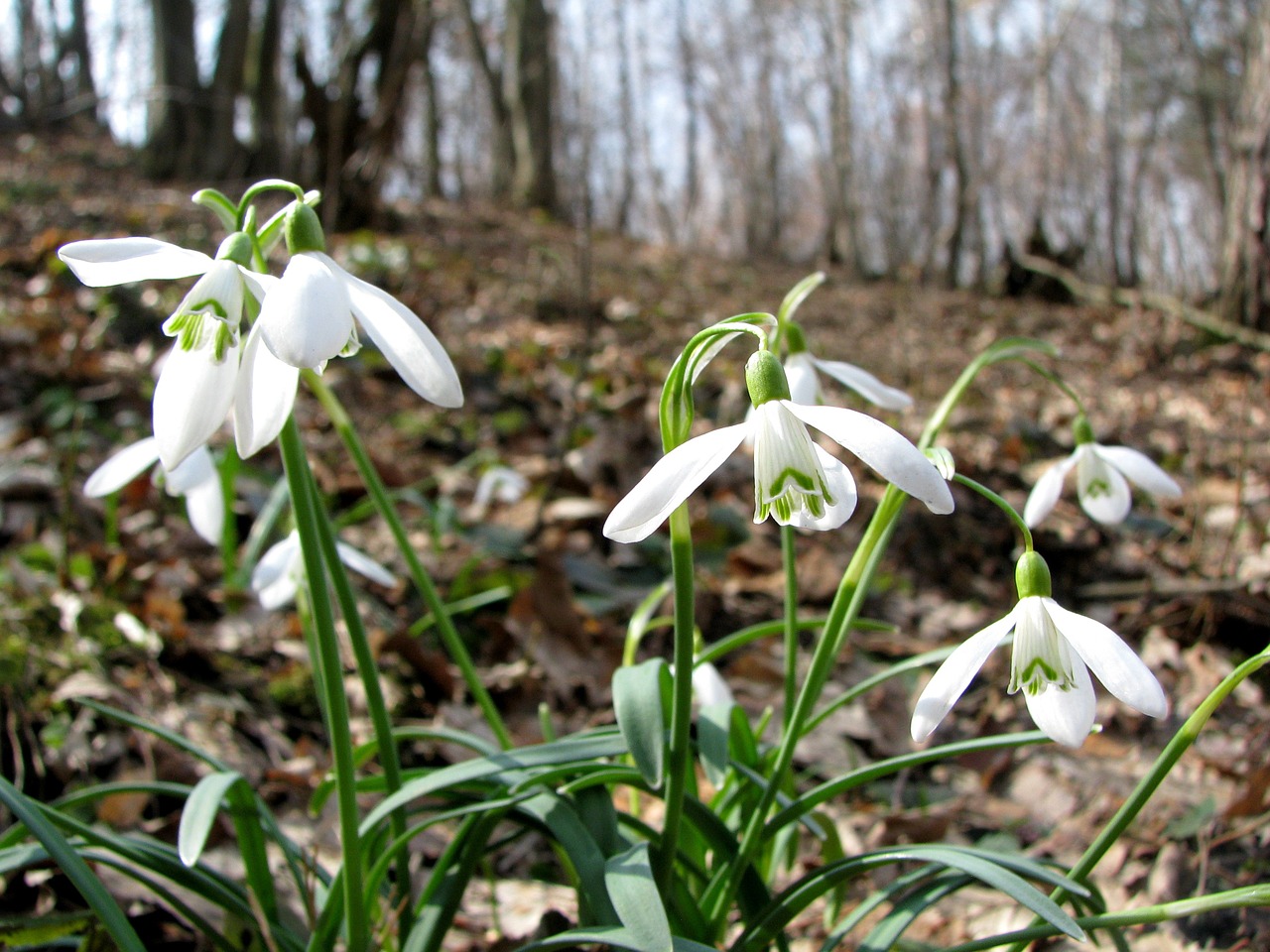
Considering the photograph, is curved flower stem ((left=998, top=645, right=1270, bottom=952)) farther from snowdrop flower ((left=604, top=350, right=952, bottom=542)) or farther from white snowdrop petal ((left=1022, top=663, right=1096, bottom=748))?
snowdrop flower ((left=604, top=350, right=952, bottom=542))

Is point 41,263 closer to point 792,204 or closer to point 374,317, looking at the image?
point 374,317

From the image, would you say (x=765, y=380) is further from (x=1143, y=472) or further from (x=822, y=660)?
(x=1143, y=472)

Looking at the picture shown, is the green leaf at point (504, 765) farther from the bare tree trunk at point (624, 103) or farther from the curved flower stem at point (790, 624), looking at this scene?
the bare tree trunk at point (624, 103)

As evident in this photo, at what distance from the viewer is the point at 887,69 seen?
818 inches

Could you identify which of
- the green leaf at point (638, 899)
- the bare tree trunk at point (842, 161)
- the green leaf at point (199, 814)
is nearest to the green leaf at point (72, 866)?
the green leaf at point (199, 814)

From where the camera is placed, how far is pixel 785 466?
0.91m

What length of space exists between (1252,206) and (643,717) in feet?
17.2

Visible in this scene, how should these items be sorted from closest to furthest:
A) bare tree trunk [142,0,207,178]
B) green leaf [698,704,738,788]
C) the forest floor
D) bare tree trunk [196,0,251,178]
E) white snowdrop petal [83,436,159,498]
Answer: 1. green leaf [698,704,738,788]
2. white snowdrop petal [83,436,159,498]
3. the forest floor
4. bare tree trunk [142,0,207,178]
5. bare tree trunk [196,0,251,178]

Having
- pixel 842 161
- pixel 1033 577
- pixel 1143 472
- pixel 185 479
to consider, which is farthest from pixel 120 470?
pixel 842 161

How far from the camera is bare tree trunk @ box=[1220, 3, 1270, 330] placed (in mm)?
4773

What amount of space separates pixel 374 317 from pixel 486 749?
2.14 ft

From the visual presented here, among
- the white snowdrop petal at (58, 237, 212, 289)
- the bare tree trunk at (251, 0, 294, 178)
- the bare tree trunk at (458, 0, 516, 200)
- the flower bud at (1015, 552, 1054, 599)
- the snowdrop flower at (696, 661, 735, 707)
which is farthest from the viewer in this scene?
the bare tree trunk at (458, 0, 516, 200)

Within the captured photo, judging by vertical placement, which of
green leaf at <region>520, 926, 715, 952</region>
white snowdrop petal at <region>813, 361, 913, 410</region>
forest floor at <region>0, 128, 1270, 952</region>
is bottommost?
forest floor at <region>0, 128, 1270, 952</region>

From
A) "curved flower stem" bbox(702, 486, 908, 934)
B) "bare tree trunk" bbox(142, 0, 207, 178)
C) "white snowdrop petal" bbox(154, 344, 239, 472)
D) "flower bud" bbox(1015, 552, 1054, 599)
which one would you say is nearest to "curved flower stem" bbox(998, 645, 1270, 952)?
"flower bud" bbox(1015, 552, 1054, 599)
